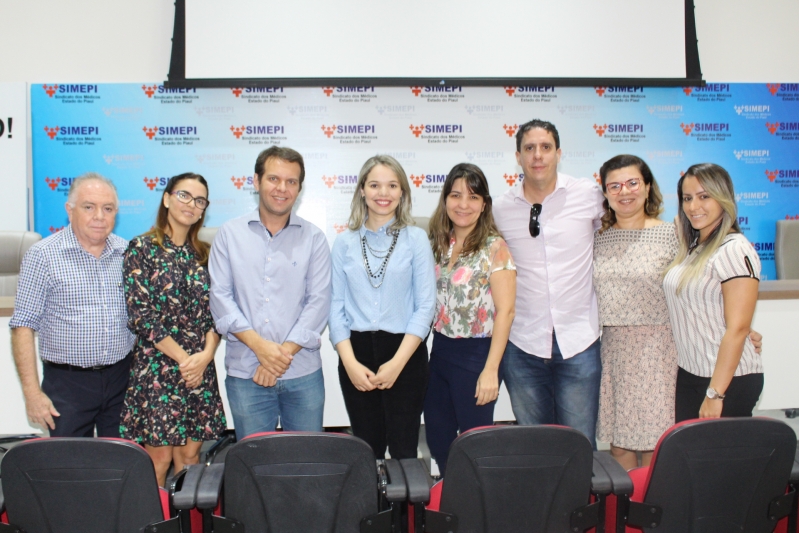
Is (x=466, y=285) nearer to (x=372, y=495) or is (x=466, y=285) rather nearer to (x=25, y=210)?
(x=372, y=495)

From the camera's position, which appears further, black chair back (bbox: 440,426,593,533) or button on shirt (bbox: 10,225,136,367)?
button on shirt (bbox: 10,225,136,367)

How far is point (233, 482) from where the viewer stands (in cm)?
133

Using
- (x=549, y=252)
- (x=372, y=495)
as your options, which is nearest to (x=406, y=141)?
(x=549, y=252)

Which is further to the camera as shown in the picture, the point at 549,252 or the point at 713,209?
the point at 549,252

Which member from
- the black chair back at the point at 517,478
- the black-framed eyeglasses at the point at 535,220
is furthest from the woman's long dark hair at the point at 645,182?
the black chair back at the point at 517,478

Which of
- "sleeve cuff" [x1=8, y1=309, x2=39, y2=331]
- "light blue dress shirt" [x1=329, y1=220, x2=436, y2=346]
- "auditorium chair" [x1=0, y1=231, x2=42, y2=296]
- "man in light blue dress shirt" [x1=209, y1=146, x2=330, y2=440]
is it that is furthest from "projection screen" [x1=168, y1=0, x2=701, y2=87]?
"sleeve cuff" [x1=8, y1=309, x2=39, y2=331]

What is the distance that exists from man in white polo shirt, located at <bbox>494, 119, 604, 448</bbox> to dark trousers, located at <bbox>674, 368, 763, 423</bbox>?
305 millimetres

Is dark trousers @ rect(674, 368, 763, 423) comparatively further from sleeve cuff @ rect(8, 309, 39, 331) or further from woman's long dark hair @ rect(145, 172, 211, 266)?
sleeve cuff @ rect(8, 309, 39, 331)

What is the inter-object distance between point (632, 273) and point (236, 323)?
1.49 meters

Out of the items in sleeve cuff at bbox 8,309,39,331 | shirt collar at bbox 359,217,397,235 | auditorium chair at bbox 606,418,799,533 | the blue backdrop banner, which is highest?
the blue backdrop banner

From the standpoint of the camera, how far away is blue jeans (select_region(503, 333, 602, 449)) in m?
2.05

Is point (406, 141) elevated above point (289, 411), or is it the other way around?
point (406, 141)

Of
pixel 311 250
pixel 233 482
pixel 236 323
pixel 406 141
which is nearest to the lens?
pixel 233 482

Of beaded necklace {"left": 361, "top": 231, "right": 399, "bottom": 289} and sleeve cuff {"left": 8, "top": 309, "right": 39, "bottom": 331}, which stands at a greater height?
beaded necklace {"left": 361, "top": 231, "right": 399, "bottom": 289}
